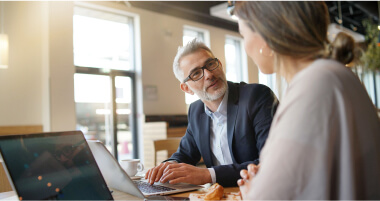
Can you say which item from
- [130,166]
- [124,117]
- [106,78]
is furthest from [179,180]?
[124,117]

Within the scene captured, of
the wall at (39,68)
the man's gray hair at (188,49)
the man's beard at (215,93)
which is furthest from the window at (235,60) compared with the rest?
the man's beard at (215,93)

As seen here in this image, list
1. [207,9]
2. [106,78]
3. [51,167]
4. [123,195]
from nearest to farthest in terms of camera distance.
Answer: [51,167] → [123,195] → [106,78] → [207,9]

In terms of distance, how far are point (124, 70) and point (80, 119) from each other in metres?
1.35

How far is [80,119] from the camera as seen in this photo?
19.1 feet

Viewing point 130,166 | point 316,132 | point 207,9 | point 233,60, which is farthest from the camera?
point 233,60

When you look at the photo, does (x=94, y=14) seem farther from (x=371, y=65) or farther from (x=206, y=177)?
(x=371, y=65)

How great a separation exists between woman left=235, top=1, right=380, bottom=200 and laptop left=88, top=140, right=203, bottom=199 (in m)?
0.59

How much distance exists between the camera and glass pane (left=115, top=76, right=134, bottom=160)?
642 cm

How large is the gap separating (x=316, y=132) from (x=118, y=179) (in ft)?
2.70

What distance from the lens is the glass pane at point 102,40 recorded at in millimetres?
5859

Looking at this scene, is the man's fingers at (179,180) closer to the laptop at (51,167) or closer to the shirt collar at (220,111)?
the laptop at (51,167)

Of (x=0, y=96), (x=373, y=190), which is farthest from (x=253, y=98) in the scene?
(x=0, y=96)

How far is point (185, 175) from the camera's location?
1349mm

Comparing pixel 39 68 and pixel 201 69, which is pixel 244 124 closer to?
pixel 201 69
